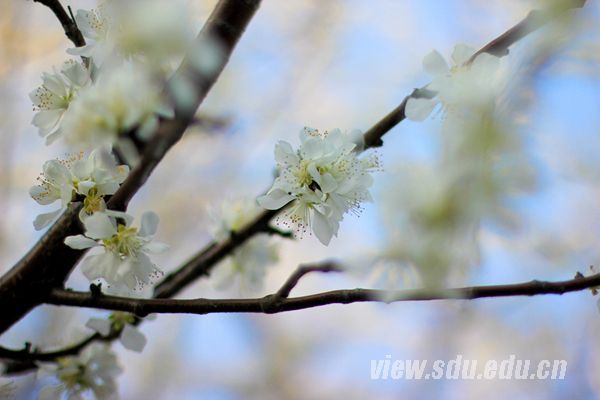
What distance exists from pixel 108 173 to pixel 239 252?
1.18ft

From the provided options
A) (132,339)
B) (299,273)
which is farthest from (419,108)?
(132,339)

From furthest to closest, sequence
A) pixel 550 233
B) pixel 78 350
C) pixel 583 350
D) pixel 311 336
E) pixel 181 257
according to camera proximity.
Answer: pixel 311 336, pixel 181 257, pixel 583 350, pixel 550 233, pixel 78 350

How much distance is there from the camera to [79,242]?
544 mm

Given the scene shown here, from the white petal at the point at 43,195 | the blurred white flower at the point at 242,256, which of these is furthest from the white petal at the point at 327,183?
the blurred white flower at the point at 242,256

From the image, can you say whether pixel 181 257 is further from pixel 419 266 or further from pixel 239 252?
pixel 419 266

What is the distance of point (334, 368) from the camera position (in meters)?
2.02

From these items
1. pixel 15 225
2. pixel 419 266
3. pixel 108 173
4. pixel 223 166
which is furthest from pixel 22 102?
pixel 419 266

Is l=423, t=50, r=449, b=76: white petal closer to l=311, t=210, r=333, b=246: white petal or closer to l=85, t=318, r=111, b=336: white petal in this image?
l=311, t=210, r=333, b=246: white petal

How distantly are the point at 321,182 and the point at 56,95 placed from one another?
230 mm

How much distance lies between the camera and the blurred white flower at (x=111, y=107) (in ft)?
1.73

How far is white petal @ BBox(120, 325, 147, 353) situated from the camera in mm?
745

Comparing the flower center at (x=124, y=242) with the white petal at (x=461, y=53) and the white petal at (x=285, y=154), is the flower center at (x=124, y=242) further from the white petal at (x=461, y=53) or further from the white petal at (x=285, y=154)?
the white petal at (x=461, y=53)

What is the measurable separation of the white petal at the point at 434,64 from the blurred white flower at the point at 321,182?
0.28 ft

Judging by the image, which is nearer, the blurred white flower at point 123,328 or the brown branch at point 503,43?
the brown branch at point 503,43
